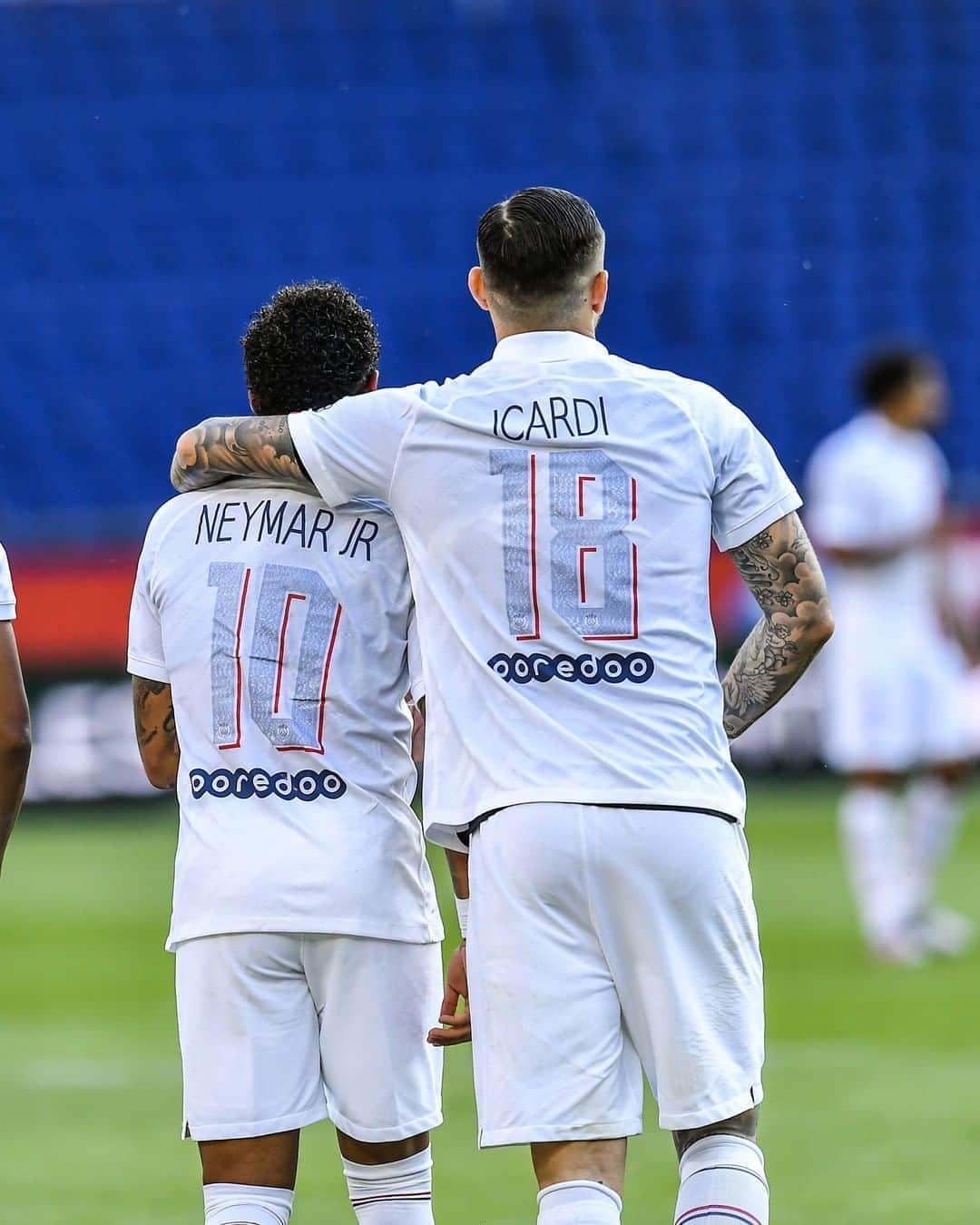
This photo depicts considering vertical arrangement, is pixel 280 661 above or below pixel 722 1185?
above

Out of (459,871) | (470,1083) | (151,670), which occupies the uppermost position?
(151,670)

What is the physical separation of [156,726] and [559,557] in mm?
772

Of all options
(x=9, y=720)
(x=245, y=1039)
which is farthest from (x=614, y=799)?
(x=9, y=720)

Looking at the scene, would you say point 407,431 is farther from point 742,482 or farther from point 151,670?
point 151,670

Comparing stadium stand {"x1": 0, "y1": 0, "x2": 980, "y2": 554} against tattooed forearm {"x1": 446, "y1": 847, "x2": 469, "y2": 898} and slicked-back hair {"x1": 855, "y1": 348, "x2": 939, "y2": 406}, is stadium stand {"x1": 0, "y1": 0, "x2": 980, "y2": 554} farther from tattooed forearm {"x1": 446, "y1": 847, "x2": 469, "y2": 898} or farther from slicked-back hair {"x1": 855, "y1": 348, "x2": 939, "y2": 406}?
tattooed forearm {"x1": 446, "y1": 847, "x2": 469, "y2": 898}

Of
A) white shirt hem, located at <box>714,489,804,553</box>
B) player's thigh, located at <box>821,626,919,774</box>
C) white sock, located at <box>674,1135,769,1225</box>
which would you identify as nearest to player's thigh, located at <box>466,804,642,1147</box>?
white sock, located at <box>674,1135,769,1225</box>

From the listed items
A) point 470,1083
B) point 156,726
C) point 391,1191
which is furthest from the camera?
point 470,1083

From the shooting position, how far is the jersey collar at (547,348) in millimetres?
2992

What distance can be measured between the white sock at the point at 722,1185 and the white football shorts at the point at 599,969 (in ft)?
0.17

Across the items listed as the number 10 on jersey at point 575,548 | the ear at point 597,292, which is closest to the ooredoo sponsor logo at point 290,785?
the number 10 on jersey at point 575,548

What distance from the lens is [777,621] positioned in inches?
123

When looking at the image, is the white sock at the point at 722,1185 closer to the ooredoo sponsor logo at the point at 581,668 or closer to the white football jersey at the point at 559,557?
the white football jersey at the point at 559,557

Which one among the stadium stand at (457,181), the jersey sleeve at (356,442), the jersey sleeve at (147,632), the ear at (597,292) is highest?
the stadium stand at (457,181)

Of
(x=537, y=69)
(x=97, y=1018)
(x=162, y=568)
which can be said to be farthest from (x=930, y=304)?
(x=162, y=568)
